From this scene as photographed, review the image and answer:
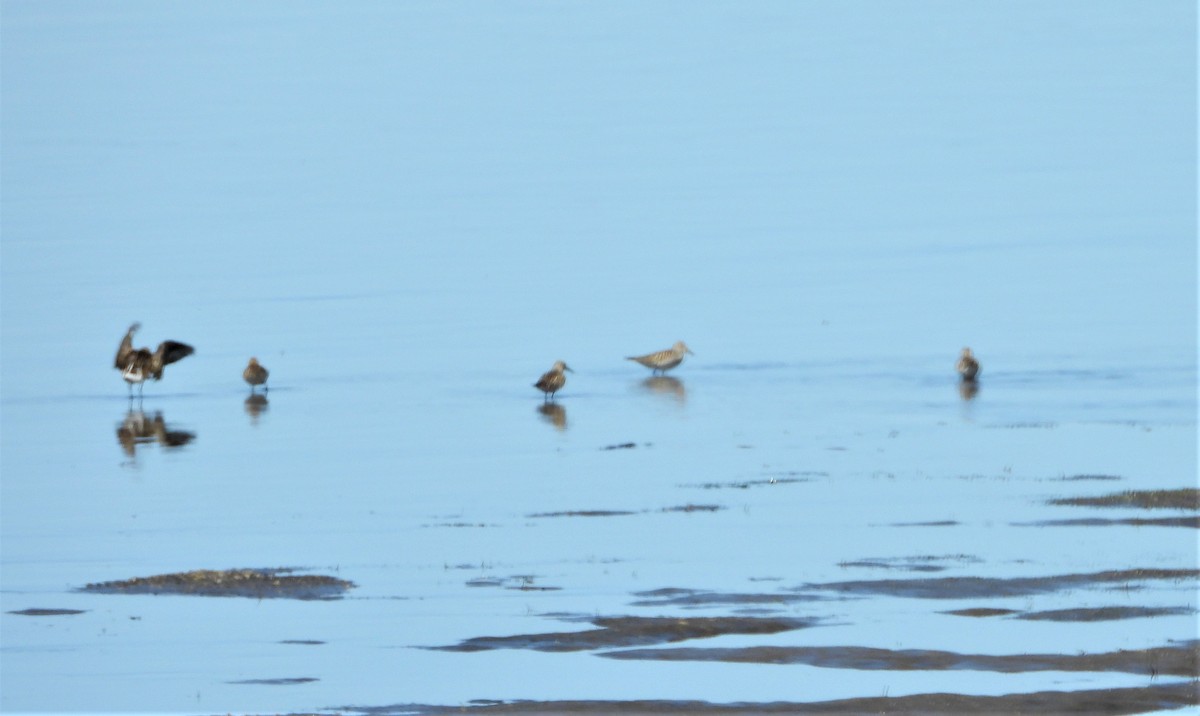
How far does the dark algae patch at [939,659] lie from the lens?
510 inches

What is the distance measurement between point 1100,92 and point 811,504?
51.9 m

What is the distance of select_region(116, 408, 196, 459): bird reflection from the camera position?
947 inches

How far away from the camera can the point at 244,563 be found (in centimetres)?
1678

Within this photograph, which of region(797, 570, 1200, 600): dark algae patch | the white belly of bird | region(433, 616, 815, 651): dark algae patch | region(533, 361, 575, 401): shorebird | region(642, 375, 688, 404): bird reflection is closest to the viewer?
region(433, 616, 815, 651): dark algae patch

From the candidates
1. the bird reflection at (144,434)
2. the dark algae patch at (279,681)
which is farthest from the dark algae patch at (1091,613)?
the bird reflection at (144,434)

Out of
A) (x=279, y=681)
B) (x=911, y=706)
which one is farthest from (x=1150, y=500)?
(x=279, y=681)

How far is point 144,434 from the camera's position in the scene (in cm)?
2491

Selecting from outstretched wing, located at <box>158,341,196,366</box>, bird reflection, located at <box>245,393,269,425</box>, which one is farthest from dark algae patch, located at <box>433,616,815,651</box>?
outstretched wing, located at <box>158,341,196,366</box>

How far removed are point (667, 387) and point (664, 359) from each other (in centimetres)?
91

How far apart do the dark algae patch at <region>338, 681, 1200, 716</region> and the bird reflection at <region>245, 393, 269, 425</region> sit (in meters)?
13.5

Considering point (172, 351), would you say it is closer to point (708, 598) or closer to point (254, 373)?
point (254, 373)

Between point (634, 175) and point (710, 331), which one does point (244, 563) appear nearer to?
point (710, 331)

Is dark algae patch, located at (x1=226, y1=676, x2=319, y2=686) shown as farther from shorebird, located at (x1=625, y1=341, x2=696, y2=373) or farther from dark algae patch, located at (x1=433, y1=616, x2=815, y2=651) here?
shorebird, located at (x1=625, y1=341, x2=696, y2=373)

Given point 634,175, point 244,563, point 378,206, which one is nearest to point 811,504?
point 244,563
